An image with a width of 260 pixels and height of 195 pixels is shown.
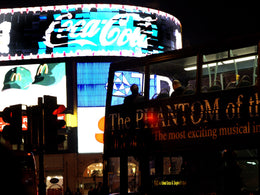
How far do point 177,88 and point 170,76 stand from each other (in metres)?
0.40

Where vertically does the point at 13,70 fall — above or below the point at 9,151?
above

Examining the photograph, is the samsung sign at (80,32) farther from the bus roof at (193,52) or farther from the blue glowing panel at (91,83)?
the bus roof at (193,52)

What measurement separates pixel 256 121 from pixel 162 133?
6.86 ft

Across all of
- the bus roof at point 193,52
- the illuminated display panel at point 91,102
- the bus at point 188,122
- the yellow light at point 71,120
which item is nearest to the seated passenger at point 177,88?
the bus at point 188,122

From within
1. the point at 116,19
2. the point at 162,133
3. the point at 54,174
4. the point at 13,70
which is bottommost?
the point at 54,174

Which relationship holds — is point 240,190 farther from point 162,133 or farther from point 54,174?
point 54,174

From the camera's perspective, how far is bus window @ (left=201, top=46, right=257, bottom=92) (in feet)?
29.1

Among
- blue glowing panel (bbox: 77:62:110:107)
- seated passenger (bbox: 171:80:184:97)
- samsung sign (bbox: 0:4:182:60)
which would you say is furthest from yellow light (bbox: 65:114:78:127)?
seated passenger (bbox: 171:80:184:97)

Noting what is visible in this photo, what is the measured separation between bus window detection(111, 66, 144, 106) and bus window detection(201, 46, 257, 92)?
5.35 ft

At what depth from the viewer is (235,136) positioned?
8648mm

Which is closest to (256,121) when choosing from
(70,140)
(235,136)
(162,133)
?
(235,136)

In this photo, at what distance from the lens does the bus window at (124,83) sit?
10.6m

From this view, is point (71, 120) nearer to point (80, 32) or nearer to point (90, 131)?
point (90, 131)

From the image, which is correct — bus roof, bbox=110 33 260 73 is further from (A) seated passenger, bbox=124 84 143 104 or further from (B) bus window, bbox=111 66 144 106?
(A) seated passenger, bbox=124 84 143 104
